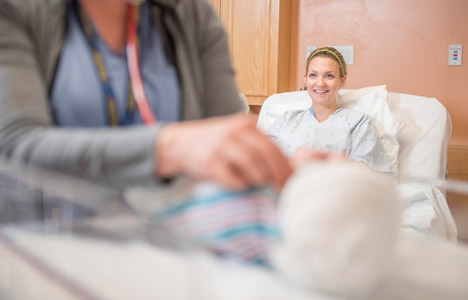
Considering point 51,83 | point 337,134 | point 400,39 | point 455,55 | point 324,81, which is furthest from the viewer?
point 400,39

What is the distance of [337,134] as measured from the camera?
95.5 inches

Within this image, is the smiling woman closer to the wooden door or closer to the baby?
the wooden door

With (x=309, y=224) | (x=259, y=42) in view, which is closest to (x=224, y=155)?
(x=309, y=224)

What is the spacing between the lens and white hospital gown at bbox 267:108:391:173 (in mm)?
2293

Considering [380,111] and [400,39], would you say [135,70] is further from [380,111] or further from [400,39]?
[400,39]

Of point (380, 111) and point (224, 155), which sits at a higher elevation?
point (224, 155)

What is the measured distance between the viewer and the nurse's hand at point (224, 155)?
43cm

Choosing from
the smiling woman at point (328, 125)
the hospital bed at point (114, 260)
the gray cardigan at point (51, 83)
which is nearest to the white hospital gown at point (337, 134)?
the smiling woman at point (328, 125)

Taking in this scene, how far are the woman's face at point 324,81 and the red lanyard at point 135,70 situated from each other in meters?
1.91

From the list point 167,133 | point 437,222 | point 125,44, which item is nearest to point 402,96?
point 437,222

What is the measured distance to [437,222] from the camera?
146cm

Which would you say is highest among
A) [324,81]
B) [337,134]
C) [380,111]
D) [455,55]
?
[455,55]

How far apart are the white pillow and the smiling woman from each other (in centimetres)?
5

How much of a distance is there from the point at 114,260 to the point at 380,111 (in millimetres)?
2227
